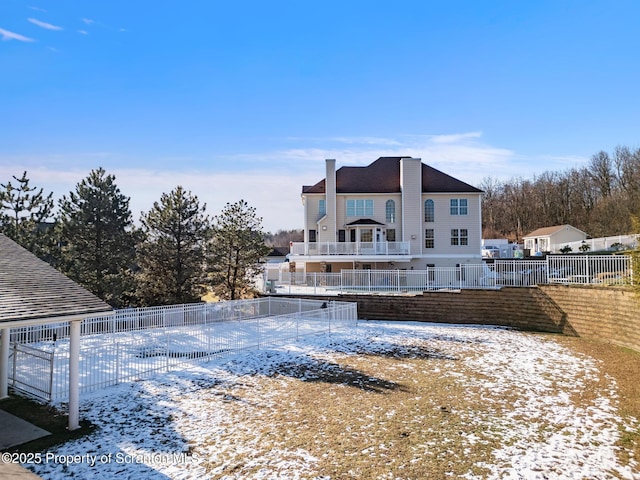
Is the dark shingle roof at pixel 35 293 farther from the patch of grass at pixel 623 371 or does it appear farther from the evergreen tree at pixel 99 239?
the evergreen tree at pixel 99 239

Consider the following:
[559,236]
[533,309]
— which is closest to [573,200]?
[559,236]

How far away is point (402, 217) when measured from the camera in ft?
101

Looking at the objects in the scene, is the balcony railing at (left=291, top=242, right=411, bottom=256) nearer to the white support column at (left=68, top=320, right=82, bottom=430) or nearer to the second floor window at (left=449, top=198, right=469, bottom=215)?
the second floor window at (left=449, top=198, right=469, bottom=215)

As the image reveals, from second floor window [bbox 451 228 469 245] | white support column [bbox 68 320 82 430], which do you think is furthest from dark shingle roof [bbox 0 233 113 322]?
second floor window [bbox 451 228 469 245]

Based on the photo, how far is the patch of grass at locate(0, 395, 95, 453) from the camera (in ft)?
23.4

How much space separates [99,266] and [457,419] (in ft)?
66.6

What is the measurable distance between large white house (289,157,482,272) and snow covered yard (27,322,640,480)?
58.1 ft

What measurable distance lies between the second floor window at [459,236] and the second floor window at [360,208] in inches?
247

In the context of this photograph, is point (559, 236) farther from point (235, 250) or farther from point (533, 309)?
point (235, 250)

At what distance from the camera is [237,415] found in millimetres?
8453

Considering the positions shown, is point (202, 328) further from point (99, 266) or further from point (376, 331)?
→ point (99, 266)

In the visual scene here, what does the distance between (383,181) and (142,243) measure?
59.2 ft

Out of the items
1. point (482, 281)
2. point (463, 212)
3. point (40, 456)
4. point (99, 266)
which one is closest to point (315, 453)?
point (40, 456)

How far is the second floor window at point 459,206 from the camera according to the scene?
1234 inches
